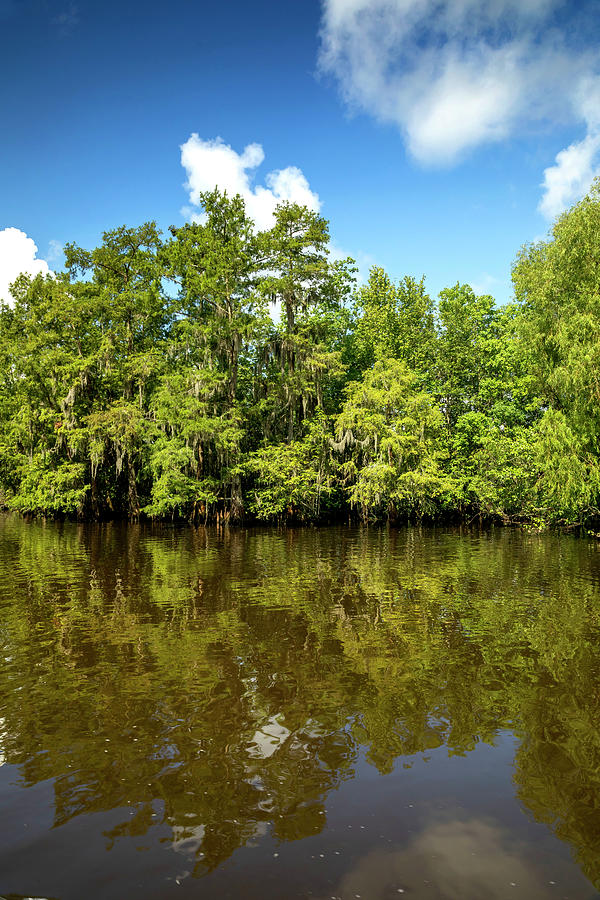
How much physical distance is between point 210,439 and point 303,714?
27.2 metres

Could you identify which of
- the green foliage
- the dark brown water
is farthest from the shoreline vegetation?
the dark brown water

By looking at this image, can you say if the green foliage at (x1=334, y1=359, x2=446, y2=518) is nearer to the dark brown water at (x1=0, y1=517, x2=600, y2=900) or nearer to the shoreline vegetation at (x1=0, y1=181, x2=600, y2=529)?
the shoreline vegetation at (x1=0, y1=181, x2=600, y2=529)

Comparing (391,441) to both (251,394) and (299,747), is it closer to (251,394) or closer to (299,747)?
(251,394)

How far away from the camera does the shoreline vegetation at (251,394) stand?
108ft

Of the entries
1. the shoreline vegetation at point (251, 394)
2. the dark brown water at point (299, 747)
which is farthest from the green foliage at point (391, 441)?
the dark brown water at point (299, 747)

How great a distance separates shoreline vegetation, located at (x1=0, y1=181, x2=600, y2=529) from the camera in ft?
108

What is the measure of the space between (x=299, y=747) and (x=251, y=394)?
3363 cm

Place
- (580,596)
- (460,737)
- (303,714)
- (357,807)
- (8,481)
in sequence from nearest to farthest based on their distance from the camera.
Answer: (357,807)
(460,737)
(303,714)
(580,596)
(8,481)

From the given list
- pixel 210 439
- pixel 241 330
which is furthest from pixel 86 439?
pixel 241 330

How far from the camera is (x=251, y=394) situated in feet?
125

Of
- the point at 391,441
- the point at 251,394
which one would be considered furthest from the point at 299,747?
the point at 251,394

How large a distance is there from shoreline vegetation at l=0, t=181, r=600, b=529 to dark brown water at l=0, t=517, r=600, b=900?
2118cm

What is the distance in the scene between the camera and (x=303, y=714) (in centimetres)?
617

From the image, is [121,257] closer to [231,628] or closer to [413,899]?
[231,628]
